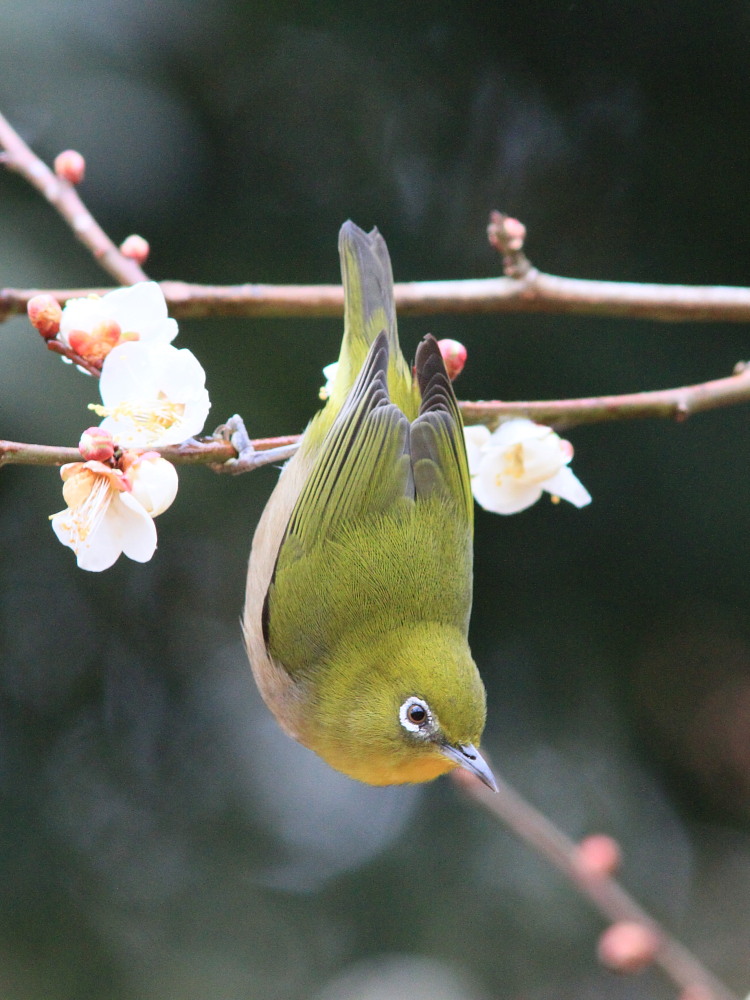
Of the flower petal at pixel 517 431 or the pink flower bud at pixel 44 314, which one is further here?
the flower petal at pixel 517 431

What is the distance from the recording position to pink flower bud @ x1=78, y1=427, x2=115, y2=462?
179 cm

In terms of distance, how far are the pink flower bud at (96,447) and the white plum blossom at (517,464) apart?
0.92 meters

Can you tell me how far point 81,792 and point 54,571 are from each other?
904 millimetres

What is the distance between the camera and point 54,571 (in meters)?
4.11

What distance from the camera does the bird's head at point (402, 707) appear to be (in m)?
2.31

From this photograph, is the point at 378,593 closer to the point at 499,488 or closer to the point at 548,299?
the point at 499,488

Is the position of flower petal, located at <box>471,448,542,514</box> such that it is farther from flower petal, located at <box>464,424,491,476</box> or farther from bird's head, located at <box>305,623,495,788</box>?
bird's head, located at <box>305,623,495,788</box>

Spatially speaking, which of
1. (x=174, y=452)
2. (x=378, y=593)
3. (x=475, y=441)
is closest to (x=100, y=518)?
(x=174, y=452)

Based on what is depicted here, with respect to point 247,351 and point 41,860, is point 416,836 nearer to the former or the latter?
point 41,860

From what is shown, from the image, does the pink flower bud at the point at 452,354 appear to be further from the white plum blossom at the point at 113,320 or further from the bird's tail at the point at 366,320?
the white plum blossom at the point at 113,320

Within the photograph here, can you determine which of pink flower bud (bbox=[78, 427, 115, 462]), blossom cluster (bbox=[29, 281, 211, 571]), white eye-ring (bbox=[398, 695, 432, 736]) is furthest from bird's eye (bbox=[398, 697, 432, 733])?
pink flower bud (bbox=[78, 427, 115, 462])

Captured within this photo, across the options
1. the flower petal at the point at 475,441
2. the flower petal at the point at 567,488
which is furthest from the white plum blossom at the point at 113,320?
the flower petal at the point at 567,488

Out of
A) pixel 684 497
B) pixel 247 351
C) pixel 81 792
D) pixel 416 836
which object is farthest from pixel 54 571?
pixel 684 497

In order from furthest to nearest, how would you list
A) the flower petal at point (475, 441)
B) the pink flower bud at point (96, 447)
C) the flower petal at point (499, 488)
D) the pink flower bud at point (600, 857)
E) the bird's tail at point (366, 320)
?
the bird's tail at point (366, 320) → the pink flower bud at point (600, 857) → the flower petal at point (475, 441) → the flower petal at point (499, 488) → the pink flower bud at point (96, 447)
